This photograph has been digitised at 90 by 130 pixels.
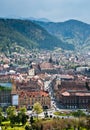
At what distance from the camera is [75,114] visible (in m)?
50.1

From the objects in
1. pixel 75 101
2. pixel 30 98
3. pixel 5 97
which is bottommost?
pixel 75 101

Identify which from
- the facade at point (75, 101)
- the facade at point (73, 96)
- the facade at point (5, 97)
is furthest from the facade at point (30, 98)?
the facade at point (73, 96)

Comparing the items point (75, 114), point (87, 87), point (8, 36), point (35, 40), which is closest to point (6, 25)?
point (35, 40)

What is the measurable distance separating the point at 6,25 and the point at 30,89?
126m

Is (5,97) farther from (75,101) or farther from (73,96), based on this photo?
(75,101)

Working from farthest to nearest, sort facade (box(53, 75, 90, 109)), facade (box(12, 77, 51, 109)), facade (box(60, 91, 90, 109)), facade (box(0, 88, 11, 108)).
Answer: facade (box(53, 75, 90, 109)), facade (box(60, 91, 90, 109)), facade (box(0, 88, 11, 108)), facade (box(12, 77, 51, 109))

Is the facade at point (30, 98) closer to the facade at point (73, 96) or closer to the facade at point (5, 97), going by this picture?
the facade at point (5, 97)

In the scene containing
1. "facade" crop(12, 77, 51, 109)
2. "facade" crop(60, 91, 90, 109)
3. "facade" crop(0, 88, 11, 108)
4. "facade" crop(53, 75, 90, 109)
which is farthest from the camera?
"facade" crop(53, 75, 90, 109)

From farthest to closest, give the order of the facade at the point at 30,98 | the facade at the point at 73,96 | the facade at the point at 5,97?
1. the facade at the point at 73,96
2. the facade at the point at 5,97
3. the facade at the point at 30,98

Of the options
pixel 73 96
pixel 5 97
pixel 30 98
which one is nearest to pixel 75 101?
pixel 73 96

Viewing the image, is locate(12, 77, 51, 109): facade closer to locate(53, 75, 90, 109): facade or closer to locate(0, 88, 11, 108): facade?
locate(0, 88, 11, 108): facade

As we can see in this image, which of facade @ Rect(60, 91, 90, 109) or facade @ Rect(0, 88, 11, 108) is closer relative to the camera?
facade @ Rect(0, 88, 11, 108)

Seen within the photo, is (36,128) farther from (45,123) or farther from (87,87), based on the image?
(87,87)

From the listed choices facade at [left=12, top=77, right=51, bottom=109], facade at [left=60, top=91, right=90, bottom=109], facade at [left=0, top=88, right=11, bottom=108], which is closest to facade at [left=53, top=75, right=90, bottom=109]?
facade at [left=60, top=91, right=90, bottom=109]
